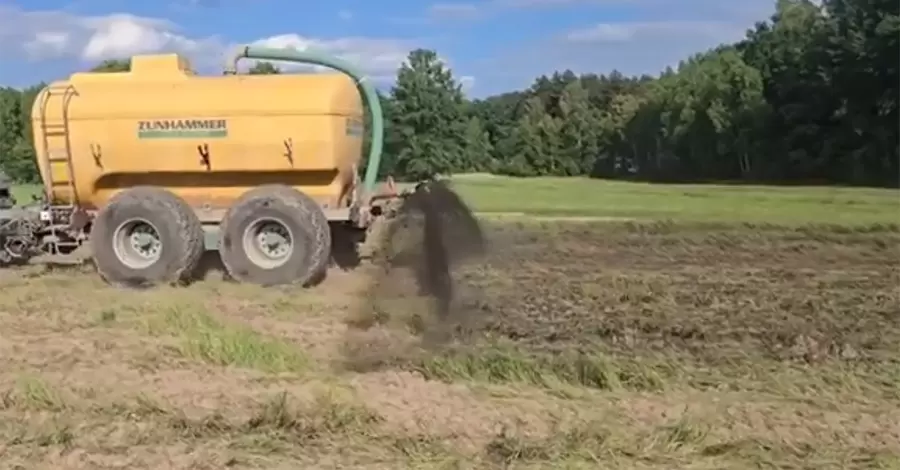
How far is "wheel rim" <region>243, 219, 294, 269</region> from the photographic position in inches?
424

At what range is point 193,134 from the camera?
36.1ft

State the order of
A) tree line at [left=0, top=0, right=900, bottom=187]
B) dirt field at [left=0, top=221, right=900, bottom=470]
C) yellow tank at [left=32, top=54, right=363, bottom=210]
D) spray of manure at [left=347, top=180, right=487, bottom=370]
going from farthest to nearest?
tree line at [left=0, top=0, right=900, bottom=187]
yellow tank at [left=32, top=54, right=363, bottom=210]
spray of manure at [left=347, top=180, right=487, bottom=370]
dirt field at [left=0, top=221, right=900, bottom=470]

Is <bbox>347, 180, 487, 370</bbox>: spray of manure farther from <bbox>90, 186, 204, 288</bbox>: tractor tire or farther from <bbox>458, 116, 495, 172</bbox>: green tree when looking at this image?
<bbox>458, 116, 495, 172</bbox>: green tree

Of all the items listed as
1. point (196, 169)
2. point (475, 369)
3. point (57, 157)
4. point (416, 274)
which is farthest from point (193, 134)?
point (475, 369)

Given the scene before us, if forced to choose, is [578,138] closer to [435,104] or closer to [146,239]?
[435,104]

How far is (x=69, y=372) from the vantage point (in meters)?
7.07

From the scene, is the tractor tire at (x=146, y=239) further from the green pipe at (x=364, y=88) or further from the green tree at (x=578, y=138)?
the green tree at (x=578, y=138)

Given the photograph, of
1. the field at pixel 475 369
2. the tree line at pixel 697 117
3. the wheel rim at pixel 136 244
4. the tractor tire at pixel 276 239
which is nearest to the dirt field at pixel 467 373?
the field at pixel 475 369

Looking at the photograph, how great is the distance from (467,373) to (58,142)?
6.17 meters

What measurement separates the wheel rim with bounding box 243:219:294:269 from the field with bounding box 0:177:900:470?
437mm

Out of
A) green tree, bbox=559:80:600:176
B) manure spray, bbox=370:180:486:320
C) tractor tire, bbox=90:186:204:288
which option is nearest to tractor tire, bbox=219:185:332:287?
tractor tire, bbox=90:186:204:288

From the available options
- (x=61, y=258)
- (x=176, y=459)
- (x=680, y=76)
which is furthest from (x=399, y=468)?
(x=680, y=76)

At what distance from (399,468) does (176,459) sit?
1.07m

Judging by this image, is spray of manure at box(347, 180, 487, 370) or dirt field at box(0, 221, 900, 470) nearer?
dirt field at box(0, 221, 900, 470)
